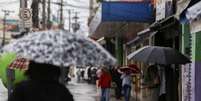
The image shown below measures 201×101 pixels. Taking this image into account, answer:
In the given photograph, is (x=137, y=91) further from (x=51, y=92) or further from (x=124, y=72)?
(x=51, y=92)

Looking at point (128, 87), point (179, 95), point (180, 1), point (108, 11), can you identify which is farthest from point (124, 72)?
point (180, 1)

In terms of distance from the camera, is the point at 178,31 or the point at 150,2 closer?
the point at 178,31

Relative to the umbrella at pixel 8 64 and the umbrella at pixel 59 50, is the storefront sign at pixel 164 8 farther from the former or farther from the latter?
the umbrella at pixel 59 50

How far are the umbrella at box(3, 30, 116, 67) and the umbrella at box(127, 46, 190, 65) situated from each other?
928 cm

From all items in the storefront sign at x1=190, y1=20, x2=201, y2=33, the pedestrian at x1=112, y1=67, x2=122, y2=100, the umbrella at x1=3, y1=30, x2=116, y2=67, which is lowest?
the pedestrian at x1=112, y1=67, x2=122, y2=100

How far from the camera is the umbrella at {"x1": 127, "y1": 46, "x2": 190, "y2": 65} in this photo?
48.2ft

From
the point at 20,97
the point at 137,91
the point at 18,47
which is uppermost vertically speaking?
the point at 18,47

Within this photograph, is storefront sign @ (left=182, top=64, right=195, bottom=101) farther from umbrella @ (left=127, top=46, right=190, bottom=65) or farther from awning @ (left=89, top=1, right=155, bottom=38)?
awning @ (left=89, top=1, right=155, bottom=38)

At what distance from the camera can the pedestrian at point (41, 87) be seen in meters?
5.04

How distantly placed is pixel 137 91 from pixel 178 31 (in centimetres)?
856

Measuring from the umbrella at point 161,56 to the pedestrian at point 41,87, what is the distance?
9.59 meters

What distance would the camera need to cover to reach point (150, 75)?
17.5m

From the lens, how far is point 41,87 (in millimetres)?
5074

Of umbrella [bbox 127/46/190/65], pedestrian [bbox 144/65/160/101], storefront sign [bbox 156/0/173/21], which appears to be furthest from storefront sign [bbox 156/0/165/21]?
umbrella [bbox 127/46/190/65]
